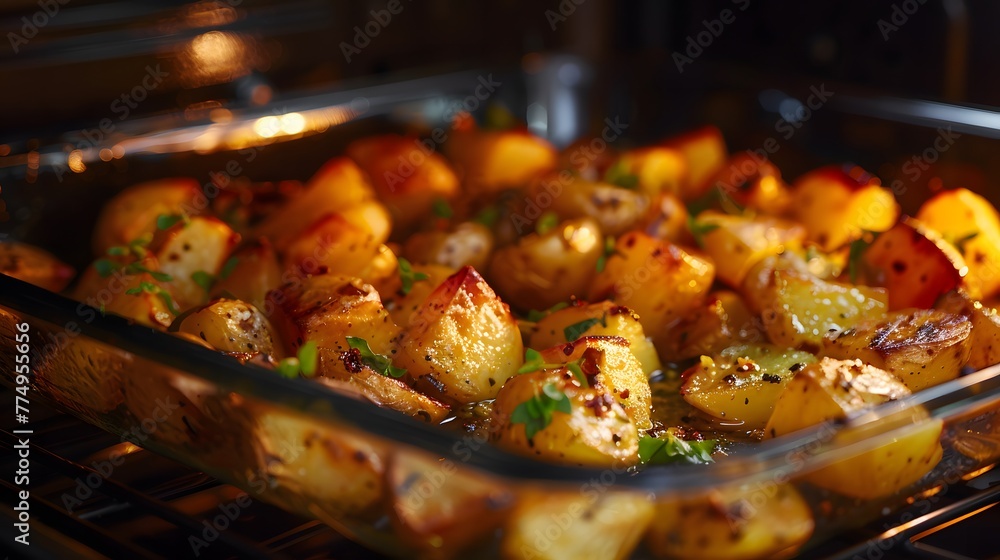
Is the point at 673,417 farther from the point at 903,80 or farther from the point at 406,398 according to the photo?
the point at 903,80

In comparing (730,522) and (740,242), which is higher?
(740,242)

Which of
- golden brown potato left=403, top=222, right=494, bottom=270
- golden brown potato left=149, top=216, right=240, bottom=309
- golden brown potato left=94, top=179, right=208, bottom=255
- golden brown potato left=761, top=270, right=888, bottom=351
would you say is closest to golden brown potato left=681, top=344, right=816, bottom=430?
golden brown potato left=761, top=270, right=888, bottom=351

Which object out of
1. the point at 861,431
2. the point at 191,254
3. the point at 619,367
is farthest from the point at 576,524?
the point at 191,254

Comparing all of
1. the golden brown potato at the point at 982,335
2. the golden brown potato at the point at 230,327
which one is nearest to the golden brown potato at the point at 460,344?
the golden brown potato at the point at 230,327

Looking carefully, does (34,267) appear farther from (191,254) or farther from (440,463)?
(440,463)

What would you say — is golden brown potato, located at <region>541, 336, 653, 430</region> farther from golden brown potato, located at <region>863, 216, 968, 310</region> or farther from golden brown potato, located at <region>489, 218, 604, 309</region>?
golden brown potato, located at <region>863, 216, 968, 310</region>

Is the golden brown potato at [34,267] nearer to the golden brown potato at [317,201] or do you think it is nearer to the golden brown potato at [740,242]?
the golden brown potato at [317,201]
